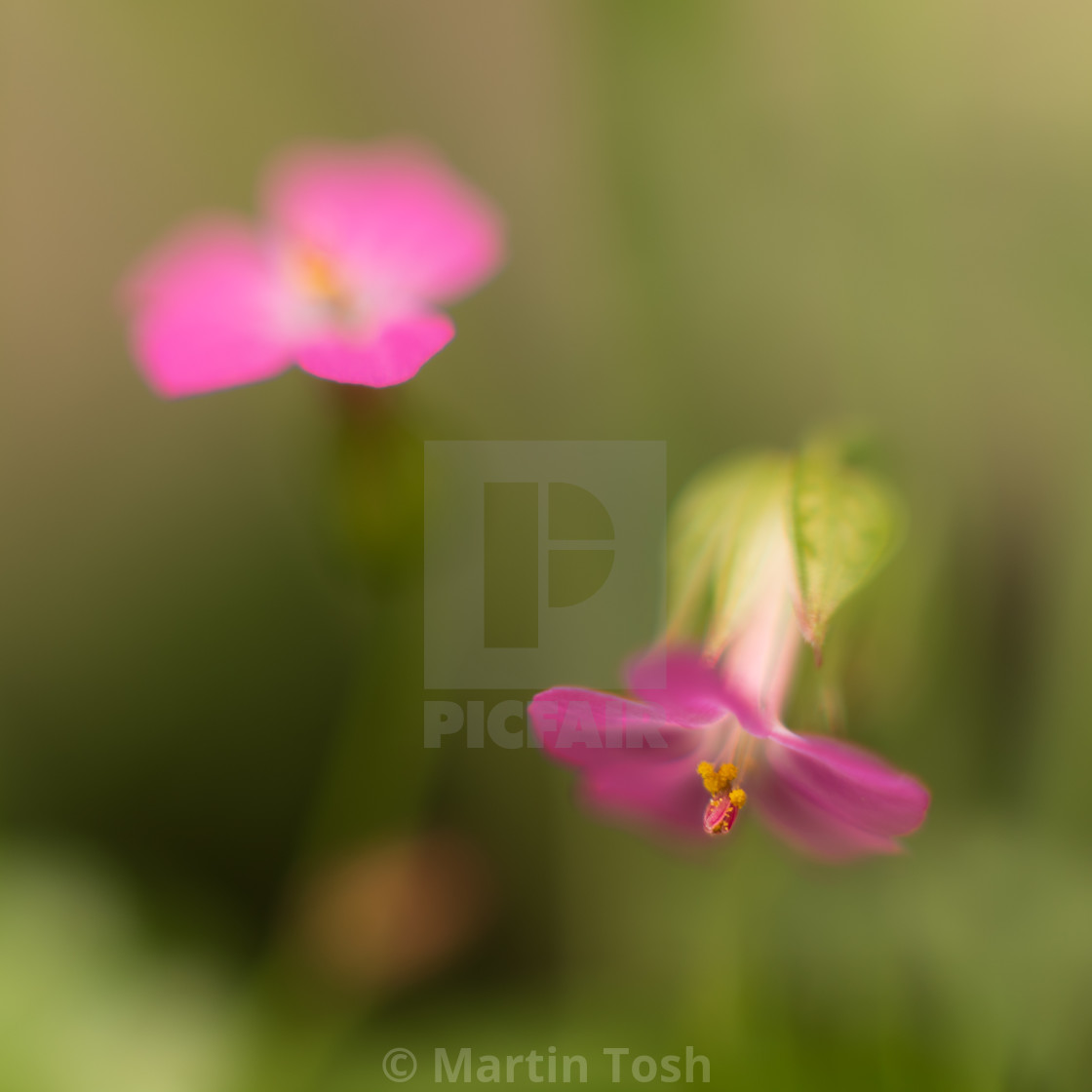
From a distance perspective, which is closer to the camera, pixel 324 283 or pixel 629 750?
pixel 629 750

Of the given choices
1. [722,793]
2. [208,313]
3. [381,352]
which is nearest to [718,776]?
[722,793]

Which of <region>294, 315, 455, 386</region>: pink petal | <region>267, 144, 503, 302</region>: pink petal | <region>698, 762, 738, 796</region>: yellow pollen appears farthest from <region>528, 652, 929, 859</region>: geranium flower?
<region>267, 144, 503, 302</region>: pink petal

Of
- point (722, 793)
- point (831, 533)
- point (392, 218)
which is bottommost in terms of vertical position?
point (722, 793)

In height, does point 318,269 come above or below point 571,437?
above

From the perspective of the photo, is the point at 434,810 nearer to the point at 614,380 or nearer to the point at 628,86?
the point at 614,380

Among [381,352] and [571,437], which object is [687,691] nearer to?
[381,352]

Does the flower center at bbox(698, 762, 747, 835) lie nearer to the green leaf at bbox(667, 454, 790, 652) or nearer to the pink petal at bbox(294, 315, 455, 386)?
the green leaf at bbox(667, 454, 790, 652)

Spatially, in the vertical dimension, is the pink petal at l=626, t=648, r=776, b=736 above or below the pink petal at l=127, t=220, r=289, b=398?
below
